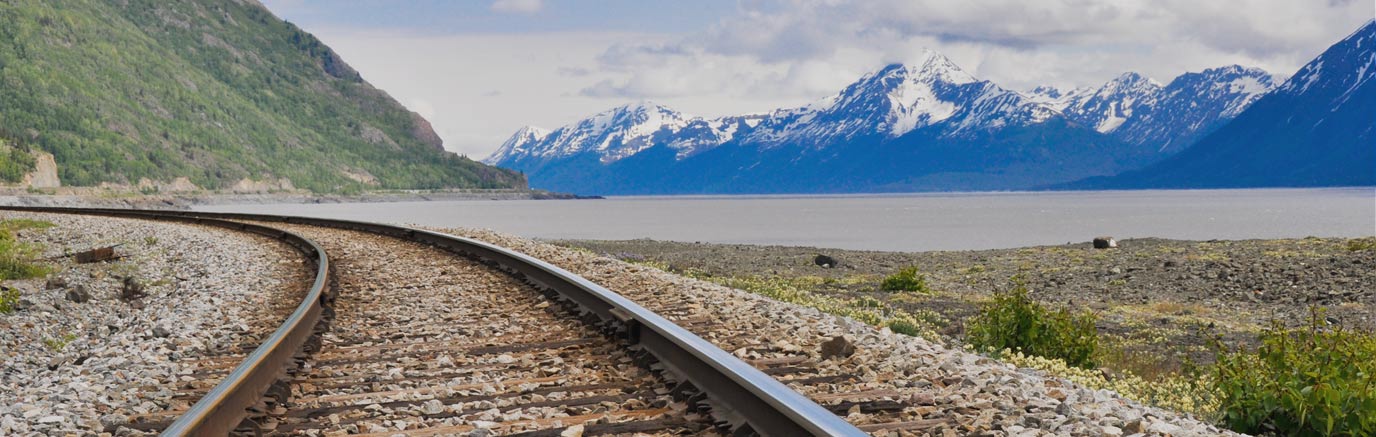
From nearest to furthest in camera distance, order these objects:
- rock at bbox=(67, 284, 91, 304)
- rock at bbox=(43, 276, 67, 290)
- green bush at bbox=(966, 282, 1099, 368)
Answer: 1. green bush at bbox=(966, 282, 1099, 368)
2. rock at bbox=(67, 284, 91, 304)
3. rock at bbox=(43, 276, 67, 290)

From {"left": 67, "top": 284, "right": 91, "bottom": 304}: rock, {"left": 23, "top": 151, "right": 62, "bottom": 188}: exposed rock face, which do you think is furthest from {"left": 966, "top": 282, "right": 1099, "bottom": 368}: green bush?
{"left": 23, "top": 151, "right": 62, "bottom": 188}: exposed rock face

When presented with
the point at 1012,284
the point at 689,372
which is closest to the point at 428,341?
the point at 689,372

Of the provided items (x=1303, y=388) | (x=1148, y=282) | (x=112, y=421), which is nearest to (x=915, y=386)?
(x=1303, y=388)

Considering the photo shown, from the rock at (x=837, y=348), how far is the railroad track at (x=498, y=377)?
1.00 meters

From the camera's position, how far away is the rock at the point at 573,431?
541 cm

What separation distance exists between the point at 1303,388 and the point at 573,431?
187 inches

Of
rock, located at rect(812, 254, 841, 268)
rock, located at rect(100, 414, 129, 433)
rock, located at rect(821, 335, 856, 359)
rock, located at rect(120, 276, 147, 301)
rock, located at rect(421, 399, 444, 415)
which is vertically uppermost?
rock, located at rect(821, 335, 856, 359)

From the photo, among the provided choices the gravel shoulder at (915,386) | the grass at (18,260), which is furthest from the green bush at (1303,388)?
the grass at (18,260)

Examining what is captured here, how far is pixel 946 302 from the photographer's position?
19984 millimetres

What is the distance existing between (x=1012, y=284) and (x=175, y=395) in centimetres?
2330

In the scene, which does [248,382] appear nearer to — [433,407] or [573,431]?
[433,407]

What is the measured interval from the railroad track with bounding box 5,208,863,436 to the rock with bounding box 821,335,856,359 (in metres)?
1.00

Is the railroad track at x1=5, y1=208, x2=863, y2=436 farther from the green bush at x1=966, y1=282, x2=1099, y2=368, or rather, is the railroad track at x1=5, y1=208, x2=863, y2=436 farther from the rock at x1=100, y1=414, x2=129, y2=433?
the green bush at x1=966, y1=282, x2=1099, y2=368

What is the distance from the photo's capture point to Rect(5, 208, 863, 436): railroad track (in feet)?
18.6
